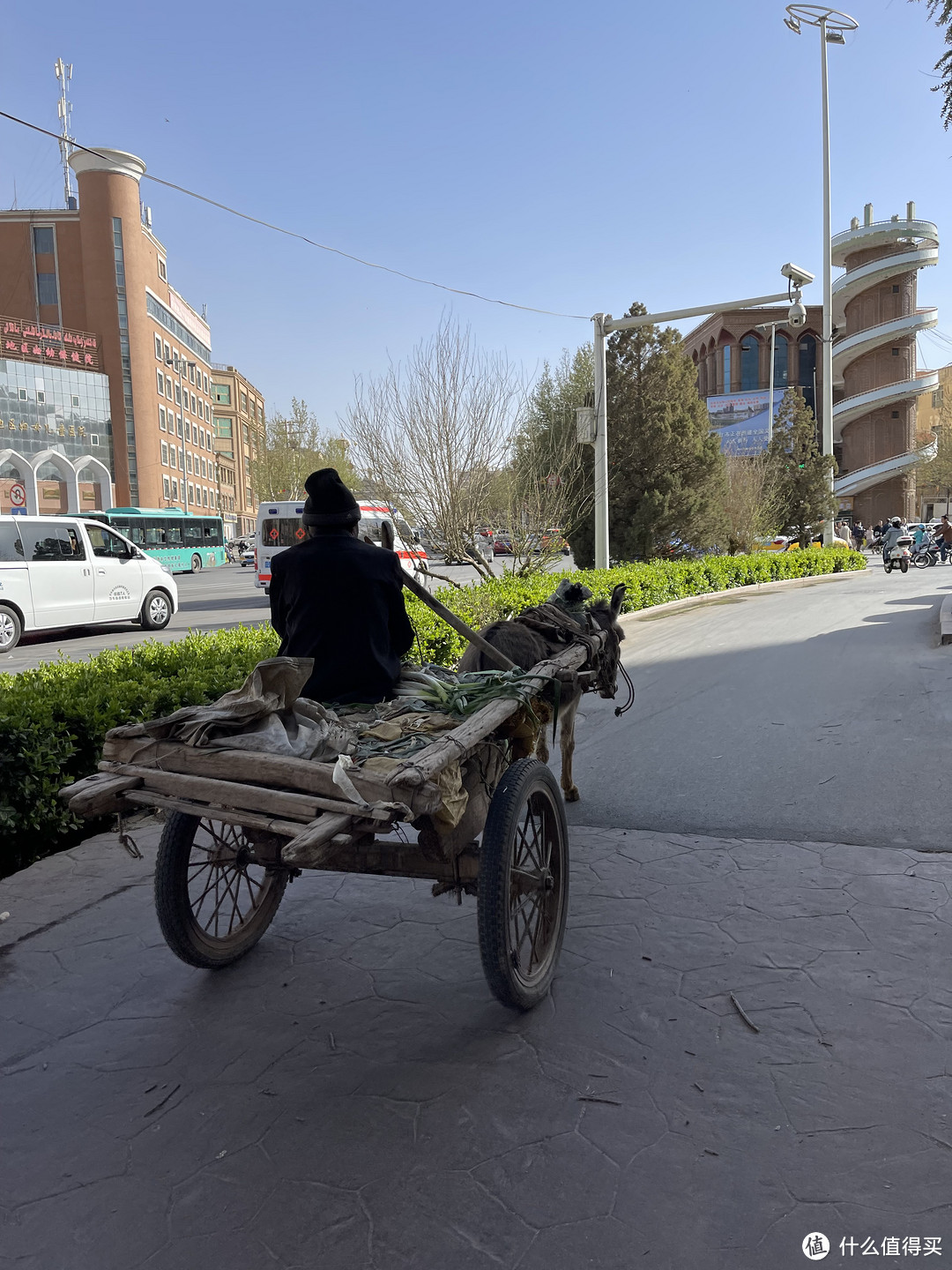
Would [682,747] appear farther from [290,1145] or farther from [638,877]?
[290,1145]

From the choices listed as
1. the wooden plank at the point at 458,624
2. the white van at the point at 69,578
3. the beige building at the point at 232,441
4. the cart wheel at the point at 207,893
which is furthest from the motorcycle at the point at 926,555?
the beige building at the point at 232,441

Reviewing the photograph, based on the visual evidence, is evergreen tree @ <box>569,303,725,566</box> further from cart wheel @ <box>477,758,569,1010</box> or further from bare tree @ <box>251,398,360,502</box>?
bare tree @ <box>251,398,360,502</box>

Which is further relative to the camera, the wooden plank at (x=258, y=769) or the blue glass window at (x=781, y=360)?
the blue glass window at (x=781, y=360)

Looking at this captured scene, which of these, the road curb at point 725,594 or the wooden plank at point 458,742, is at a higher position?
the wooden plank at point 458,742

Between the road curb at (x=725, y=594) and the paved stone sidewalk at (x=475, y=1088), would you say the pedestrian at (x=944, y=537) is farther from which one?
the paved stone sidewalk at (x=475, y=1088)

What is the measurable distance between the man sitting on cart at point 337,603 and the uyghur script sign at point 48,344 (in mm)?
57571

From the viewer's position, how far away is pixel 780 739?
24.4 ft

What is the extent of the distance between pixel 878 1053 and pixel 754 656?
9325 millimetres

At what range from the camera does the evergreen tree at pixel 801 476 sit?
28.9 m

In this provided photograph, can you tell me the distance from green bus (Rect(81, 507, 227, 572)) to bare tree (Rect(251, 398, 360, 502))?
885 centimetres

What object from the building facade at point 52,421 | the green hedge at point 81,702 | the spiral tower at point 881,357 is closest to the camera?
the green hedge at point 81,702

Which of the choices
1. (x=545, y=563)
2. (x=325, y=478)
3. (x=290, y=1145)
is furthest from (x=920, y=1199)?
(x=545, y=563)

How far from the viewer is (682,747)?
7281 mm

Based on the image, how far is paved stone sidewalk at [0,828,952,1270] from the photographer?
228 centimetres
